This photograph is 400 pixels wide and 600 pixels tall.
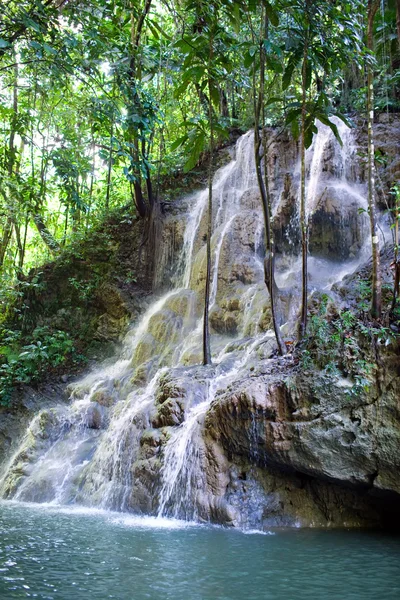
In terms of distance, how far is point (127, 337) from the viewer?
14930 millimetres

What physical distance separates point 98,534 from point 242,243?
30.2 feet

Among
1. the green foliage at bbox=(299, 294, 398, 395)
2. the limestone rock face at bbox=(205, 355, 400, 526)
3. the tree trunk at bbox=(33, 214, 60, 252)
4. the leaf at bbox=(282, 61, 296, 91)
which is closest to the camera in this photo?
the leaf at bbox=(282, 61, 296, 91)

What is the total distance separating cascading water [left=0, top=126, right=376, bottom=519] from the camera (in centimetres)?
831

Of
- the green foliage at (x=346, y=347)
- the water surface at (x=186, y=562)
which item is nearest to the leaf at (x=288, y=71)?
the green foliage at (x=346, y=347)

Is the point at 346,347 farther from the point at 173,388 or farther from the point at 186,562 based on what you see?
the point at 186,562

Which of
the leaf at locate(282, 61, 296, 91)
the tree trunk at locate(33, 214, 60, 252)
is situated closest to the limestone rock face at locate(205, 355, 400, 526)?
the leaf at locate(282, 61, 296, 91)

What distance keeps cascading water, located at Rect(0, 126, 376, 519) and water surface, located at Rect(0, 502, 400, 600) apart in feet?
3.09

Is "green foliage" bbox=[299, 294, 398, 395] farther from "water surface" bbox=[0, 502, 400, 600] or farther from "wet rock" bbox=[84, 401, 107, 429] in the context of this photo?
"wet rock" bbox=[84, 401, 107, 429]

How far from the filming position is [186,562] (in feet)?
17.6

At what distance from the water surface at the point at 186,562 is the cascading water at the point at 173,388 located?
94 cm

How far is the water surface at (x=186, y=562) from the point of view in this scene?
4.45 metres

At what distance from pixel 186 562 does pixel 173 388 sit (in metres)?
3.98

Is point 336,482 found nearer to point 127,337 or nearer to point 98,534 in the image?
point 98,534

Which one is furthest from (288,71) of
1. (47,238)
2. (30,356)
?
(47,238)
